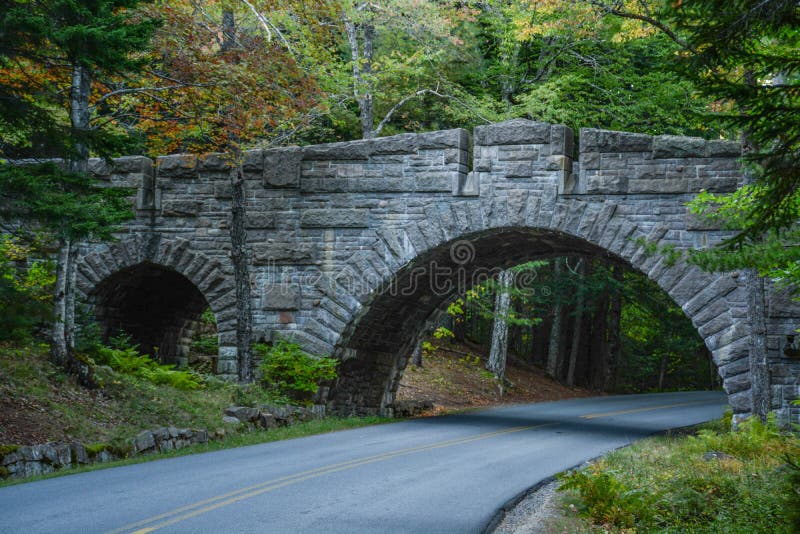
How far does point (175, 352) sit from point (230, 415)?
7747 mm

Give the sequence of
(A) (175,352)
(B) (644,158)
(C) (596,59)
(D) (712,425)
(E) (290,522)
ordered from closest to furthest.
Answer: (E) (290,522)
(B) (644,158)
(D) (712,425)
(A) (175,352)
(C) (596,59)

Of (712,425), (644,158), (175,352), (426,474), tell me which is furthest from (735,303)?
(175,352)

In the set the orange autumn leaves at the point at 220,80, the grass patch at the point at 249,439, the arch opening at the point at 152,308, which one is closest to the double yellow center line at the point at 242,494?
the grass patch at the point at 249,439

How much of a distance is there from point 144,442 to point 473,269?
8806 mm

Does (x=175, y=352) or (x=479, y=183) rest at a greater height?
(x=479, y=183)

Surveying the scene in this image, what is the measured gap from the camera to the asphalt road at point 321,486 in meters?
Result: 6.56

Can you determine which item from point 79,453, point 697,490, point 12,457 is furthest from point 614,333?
point 12,457

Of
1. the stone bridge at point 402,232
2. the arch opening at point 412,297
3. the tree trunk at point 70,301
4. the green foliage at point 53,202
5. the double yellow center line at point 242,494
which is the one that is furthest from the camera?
the arch opening at point 412,297

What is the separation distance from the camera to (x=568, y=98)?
2497 cm

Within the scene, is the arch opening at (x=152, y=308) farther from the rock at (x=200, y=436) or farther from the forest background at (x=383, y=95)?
the rock at (x=200, y=436)

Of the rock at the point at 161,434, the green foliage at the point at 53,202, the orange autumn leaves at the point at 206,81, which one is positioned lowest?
the rock at the point at 161,434

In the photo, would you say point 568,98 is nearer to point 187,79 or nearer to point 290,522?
point 187,79

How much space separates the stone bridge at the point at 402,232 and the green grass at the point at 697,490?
2.97 metres

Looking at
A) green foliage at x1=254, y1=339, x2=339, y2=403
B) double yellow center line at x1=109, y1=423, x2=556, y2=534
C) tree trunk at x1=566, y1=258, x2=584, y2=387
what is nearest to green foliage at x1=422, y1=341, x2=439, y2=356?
tree trunk at x1=566, y1=258, x2=584, y2=387
